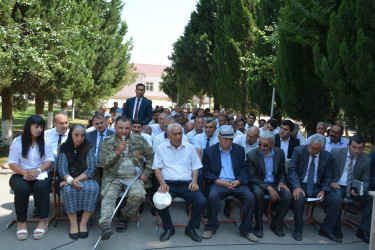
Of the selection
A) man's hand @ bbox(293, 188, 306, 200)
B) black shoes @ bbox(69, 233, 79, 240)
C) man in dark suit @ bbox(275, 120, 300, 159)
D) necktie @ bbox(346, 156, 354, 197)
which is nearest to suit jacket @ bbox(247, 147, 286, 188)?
man's hand @ bbox(293, 188, 306, 200)

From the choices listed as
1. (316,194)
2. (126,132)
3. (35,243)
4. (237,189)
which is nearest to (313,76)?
(316,194)

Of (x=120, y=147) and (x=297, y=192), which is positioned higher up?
(x=120, y=147)

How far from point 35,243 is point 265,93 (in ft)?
30.1

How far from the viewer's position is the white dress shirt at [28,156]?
458 cm

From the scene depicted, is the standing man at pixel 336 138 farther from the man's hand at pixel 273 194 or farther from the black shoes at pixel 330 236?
the man's hand at pixel 273 194

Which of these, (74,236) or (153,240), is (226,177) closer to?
(153,240)

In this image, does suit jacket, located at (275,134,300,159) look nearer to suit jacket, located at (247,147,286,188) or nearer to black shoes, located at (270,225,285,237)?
suit jacket, located at (247,147,286,188)

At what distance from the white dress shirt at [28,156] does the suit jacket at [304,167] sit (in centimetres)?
370

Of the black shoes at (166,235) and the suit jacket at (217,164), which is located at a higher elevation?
the suit jacket at (217,164)

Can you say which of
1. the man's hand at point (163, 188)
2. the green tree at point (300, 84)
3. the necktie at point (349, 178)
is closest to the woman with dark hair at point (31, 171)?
the man's hand at point (163, 188)

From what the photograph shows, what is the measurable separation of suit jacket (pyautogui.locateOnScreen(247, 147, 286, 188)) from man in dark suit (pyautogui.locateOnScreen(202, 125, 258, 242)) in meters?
0.15

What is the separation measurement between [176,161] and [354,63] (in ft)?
11.8

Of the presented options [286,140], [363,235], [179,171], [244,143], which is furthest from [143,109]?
[363,235]

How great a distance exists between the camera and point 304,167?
206 inches
